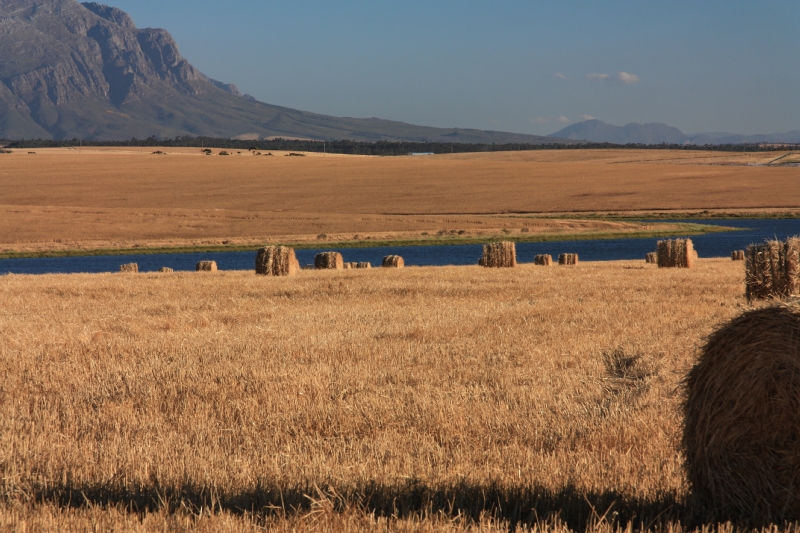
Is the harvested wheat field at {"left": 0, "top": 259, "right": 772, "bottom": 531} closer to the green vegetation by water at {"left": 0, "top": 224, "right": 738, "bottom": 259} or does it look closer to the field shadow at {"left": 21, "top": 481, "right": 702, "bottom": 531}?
the field shadow at {"left": 21, "top": 481, "right": 702, "bottom": 531}

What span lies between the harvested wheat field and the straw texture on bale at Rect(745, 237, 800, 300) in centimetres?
70

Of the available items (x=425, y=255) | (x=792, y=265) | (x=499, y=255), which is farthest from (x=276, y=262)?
(x=425, y=255)

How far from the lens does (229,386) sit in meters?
8.45

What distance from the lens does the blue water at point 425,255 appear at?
4197 centimetres

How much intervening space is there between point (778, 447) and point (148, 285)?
1722 centimetres

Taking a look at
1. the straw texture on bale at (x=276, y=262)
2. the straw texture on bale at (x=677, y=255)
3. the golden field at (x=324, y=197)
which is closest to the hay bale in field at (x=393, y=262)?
the straw texture on bale at (x=276, y=262)

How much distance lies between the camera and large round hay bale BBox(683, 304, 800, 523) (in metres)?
5.04

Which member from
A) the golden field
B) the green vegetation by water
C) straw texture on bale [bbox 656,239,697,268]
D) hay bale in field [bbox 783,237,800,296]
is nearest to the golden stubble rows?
hay bale in field [bbox 783,237,800,296]

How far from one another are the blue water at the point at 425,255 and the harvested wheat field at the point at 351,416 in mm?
27411

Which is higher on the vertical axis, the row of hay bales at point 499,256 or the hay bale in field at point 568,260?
the row of hay bales at point 499,256

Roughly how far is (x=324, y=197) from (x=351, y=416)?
79.7m

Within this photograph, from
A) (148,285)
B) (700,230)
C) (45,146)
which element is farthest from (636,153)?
(148,285)

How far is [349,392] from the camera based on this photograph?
8.20 meters

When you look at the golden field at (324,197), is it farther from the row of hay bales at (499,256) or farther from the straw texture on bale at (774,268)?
the straw texture on bale at (774,268)
